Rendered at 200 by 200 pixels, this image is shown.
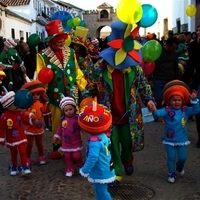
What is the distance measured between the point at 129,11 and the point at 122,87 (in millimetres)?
958

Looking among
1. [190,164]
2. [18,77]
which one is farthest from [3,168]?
[18,77]

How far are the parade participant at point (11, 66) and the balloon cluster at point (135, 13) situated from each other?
5.02 m

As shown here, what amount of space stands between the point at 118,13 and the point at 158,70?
15.4 ft

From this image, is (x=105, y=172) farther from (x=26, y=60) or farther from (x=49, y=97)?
(x=26, y=60)

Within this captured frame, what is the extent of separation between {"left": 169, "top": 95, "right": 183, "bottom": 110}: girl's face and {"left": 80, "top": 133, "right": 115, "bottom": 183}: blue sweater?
143 cm

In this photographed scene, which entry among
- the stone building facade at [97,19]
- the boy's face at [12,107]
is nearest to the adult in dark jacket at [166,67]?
the boy's face at [12,107]

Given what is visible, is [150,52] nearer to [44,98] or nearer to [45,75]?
[45,75]

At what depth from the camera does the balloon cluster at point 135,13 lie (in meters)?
4.61

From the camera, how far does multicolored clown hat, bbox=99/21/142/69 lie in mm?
4926

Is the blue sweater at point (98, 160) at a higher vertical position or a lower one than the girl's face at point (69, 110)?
lower

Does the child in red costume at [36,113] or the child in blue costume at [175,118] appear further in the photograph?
the child in red costume at [36,113]

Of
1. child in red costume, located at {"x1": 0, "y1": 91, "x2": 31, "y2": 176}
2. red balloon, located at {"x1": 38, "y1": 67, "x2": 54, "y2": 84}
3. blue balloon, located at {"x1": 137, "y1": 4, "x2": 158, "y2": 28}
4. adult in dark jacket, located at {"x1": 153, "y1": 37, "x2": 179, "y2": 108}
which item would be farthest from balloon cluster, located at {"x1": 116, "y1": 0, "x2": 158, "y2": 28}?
adult in dark jacket, located at {"x1": 153, "y1": 37, "x2": 179, "y2": 108}

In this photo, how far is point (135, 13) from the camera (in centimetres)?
466

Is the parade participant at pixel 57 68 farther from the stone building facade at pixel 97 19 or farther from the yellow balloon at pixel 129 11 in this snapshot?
the stone building facade at pixel 97 19
